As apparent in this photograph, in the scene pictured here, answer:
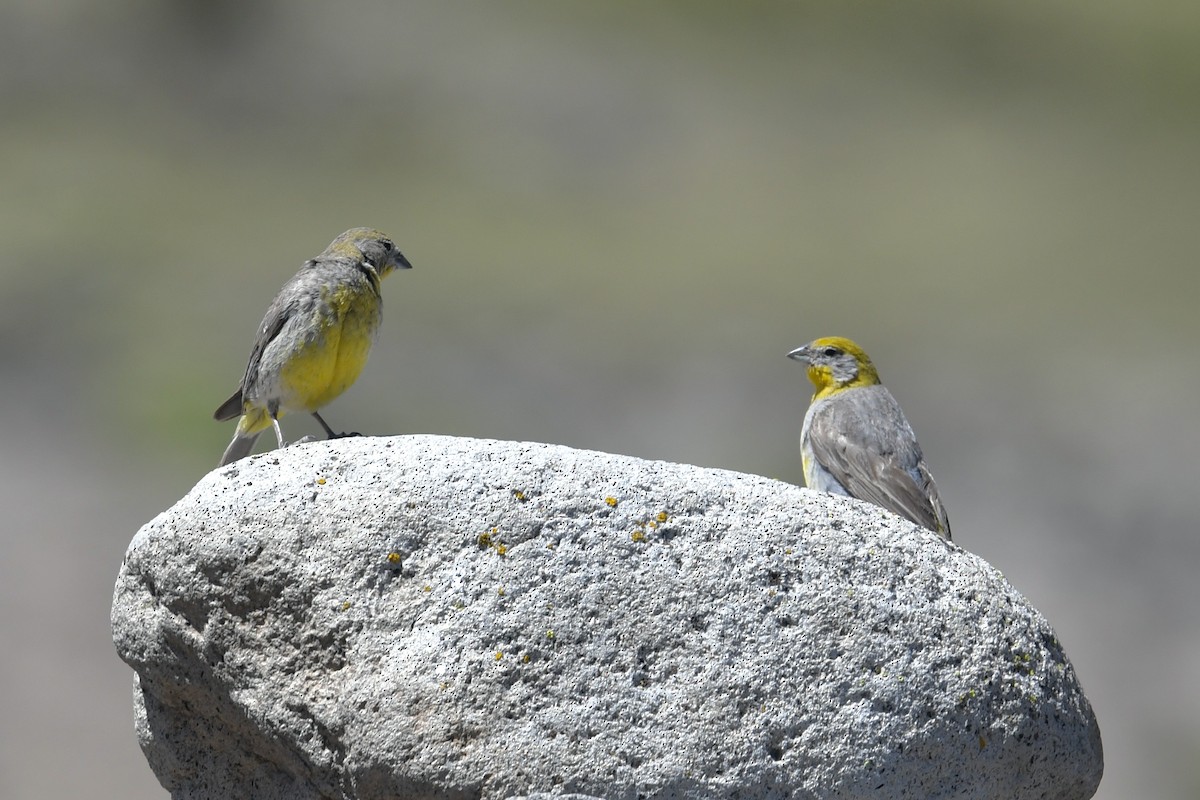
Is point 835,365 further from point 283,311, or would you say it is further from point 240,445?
point 240,445

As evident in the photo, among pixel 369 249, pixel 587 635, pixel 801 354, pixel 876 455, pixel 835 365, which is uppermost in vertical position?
pixel 369 249

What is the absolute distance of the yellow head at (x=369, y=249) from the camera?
1076cm

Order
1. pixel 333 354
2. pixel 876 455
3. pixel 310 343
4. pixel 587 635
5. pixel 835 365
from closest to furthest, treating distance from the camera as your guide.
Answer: pixel 587 635
pixel 310 343
pixel 333 354
pixel 876 455
pixel 835 365

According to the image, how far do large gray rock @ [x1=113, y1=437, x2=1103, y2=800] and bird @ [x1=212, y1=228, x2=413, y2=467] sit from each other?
222 cm

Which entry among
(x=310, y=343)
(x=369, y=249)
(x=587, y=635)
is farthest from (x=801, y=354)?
(x=587, y=635)

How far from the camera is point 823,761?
703 cm

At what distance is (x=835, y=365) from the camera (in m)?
11.9

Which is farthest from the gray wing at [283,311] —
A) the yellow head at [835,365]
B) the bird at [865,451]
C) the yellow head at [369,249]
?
the yellow head at [835,365]

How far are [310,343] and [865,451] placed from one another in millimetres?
3251

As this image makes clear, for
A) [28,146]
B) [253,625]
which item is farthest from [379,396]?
[253,625]

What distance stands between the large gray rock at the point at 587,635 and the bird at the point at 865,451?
2160 millimetres

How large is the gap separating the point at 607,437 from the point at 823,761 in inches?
669

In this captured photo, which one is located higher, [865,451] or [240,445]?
[240,445]

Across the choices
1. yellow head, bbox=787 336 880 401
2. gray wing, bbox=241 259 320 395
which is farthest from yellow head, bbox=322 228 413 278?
yellow head, bbox=787 336 880 401
